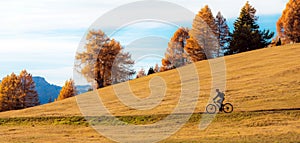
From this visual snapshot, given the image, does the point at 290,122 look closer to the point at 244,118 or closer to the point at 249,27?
the point at 244,118

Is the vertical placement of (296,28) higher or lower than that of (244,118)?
higher

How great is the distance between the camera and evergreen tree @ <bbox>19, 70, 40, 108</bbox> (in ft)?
316

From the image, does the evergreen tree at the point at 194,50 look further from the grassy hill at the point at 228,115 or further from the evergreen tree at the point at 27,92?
the evergreen tree at the point at 27,92

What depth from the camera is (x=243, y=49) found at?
9469cm

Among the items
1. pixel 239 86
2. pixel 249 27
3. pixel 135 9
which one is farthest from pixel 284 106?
pixel 249 27

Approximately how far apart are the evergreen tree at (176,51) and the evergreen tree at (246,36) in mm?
14856

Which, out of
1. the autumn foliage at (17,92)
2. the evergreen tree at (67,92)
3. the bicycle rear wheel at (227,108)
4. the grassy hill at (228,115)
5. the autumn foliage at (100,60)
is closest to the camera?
the grassy hill at (228,115)

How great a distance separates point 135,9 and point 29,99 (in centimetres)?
7332

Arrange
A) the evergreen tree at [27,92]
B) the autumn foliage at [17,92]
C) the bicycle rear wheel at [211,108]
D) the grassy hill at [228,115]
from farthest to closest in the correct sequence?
the evergreen tree at [27,92] → the autumn foliage at [17,92] → the bicycle rear wheel at [211,108] → the grassy hill at [228,115]

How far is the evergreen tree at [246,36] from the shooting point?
298 feet

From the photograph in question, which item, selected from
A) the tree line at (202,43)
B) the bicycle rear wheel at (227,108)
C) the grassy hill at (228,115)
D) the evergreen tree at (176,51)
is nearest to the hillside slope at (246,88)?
the grassy hill at (228,115)

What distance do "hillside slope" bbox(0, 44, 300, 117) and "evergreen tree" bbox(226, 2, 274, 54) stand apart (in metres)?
11.6

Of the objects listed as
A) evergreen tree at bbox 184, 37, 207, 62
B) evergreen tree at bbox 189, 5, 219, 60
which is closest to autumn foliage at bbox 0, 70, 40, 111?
evergreen tree at bbox 184, 37, 207, 62

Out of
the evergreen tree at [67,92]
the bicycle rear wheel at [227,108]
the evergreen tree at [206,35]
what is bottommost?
the bicycle rear wheel at [227,108]
